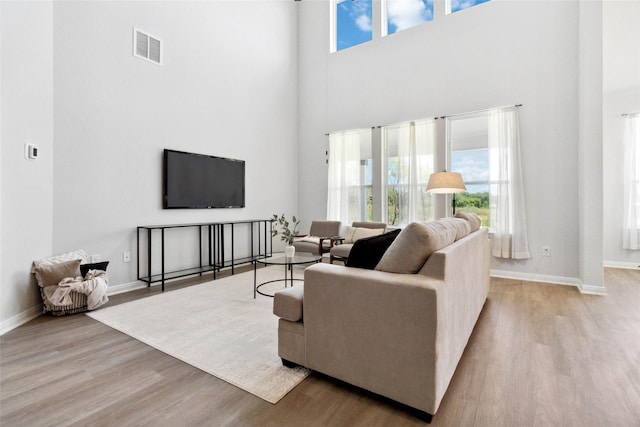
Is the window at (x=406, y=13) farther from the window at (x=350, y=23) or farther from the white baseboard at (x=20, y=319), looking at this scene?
the white baseboard at (x=20, y=319)

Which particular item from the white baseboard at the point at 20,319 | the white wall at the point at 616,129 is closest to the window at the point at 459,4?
the white wall at the point at 616,129

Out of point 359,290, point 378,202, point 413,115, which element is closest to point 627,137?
point 413,115

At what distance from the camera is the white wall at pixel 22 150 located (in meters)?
2.50

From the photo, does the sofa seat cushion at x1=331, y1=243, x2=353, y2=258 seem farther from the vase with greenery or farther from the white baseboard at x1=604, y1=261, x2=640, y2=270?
the white baseboard at x1=604, y1=261, x2=640, y2=270

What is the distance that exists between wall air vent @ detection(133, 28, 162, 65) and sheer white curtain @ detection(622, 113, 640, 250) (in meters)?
7.15

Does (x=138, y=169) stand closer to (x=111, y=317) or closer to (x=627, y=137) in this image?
(x=111, y=317)

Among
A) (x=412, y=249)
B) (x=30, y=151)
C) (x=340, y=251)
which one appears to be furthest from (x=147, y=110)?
(x=412, y=249)

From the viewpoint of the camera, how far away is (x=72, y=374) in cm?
186

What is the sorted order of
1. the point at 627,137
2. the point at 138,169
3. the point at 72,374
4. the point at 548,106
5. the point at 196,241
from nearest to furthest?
the point at 72,374 → the point at 138,169 → the point at 548,106 → the point at 196,241 → the point at 627,137

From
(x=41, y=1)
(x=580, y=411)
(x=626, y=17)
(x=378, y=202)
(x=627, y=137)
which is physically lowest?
(x=580, y=411)

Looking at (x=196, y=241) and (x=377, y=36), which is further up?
(x=377, y=36)

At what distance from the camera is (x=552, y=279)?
13.6 feet

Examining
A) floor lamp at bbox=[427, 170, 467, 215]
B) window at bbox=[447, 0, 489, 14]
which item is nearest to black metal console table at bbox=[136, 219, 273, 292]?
floor lamp at bbox=[427, 170, 467, 215]

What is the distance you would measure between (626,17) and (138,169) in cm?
662
